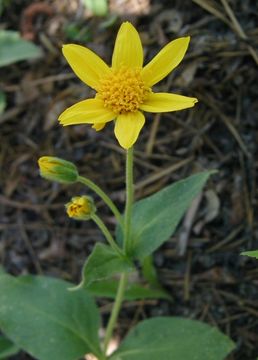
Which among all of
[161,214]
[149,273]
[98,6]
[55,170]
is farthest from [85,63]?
[98,6]

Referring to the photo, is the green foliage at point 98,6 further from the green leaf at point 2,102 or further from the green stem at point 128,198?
the green stem at point 128,198

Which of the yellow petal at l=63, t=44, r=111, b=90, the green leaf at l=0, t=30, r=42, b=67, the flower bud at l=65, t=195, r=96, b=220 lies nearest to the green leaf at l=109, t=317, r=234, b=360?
the flower bud at l=65, t=195, r=96, b=220

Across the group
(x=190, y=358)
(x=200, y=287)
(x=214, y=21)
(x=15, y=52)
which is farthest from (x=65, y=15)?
(x=190, y=358)

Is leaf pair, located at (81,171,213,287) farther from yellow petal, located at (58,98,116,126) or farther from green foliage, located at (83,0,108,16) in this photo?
green foliage, located at (83,0,108,16)

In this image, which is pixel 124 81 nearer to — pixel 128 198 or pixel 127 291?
pixel 128 198

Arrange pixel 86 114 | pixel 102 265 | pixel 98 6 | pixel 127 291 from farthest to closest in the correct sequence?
pixel 98 6
pixel 127 291
pixel 102 265
pixel 86 114

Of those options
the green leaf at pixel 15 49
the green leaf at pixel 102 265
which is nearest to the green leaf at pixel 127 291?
the green leaf at pixel 102 265

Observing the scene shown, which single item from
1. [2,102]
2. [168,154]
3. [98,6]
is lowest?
[168,154]

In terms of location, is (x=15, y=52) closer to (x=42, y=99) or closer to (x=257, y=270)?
(x=42, y=99)
